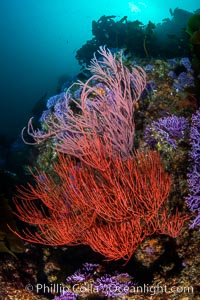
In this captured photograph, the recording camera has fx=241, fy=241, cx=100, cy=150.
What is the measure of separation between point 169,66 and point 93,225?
11.8 feet

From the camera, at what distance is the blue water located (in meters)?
61.6

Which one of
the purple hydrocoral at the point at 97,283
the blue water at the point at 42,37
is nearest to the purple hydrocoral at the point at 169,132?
the purple hydrocoral at the point at 97,283

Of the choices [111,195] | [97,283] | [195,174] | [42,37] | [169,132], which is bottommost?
[97,283]

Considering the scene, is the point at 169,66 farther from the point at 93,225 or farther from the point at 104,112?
the point at 93,225

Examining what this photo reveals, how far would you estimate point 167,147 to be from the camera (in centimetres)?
367

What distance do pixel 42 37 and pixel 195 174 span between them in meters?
117

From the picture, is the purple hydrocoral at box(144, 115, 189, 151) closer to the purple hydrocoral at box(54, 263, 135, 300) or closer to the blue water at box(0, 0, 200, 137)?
the purple hydrocoral at box(54, 263, 135, 300)

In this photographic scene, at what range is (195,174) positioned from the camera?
321 cm

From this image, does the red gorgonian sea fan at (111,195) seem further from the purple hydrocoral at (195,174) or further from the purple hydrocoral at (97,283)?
the purple hydrocoral at (97,283)

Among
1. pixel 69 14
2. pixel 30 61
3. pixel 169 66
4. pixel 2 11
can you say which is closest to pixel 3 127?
pixel 169 66

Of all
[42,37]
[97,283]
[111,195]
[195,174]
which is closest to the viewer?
[195,174]

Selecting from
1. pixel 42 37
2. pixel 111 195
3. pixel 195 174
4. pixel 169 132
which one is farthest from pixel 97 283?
pixel 42 37

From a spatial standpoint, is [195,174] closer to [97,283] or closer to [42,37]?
[97,283]

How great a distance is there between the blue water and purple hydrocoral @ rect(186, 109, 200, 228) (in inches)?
1414
